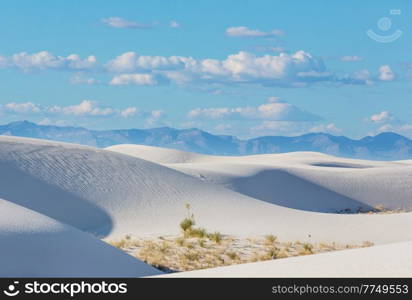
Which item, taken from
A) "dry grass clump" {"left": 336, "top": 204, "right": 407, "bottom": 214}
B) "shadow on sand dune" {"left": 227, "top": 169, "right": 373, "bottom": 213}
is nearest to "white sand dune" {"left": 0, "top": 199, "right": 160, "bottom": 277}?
"shadow on sand dune" {"left": 227, "top": 169, "right": 373, "bottom": 213}

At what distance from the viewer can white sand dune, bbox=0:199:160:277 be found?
11.1 metres

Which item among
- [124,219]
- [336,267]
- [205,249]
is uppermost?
[124,219]

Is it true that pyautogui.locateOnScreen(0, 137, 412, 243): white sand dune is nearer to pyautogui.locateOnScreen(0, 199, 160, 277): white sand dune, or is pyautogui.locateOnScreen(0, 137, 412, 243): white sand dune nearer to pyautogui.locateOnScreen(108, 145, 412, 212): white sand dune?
pyautogui.locateOnScreen(0, 199, 160, 277): white sand dune

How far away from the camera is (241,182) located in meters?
38.9

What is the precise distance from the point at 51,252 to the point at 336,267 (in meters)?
4.91

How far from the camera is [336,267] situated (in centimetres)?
886

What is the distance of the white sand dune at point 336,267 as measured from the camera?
27.8 feet

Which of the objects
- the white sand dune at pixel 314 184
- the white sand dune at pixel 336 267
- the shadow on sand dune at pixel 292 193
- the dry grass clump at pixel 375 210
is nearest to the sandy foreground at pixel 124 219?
the white sand dune at pixel 336 267

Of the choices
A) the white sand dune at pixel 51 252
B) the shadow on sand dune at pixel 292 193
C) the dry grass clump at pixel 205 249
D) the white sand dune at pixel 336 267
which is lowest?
the white sand dune at pixel 336 267

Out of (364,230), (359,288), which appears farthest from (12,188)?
(359,288)

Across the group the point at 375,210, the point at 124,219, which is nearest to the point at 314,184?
the point at 375,210

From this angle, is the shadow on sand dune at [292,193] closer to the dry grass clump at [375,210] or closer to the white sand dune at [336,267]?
the dry grass clump at [375,210]

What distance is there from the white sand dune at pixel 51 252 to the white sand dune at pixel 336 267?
2.82 m

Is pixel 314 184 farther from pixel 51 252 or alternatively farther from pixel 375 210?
pixel 51 252
